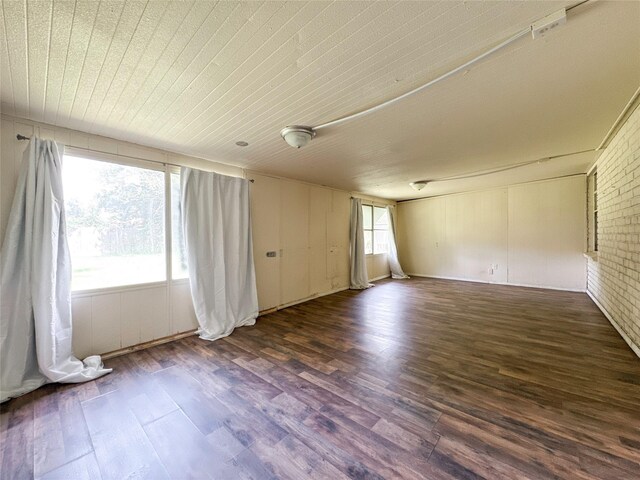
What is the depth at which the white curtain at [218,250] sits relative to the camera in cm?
329

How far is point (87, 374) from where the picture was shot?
232 centimetres

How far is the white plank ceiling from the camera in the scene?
48.8 inches

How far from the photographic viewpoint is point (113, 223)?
110 inches

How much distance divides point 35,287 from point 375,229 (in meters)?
6.56

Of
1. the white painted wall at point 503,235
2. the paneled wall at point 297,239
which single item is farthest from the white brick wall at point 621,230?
the paneled wall at point 297,239

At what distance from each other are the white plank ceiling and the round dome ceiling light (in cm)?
12

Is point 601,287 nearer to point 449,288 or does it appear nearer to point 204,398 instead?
point 449,288

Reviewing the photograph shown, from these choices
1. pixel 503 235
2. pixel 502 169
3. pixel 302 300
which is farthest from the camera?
pixel 503 235

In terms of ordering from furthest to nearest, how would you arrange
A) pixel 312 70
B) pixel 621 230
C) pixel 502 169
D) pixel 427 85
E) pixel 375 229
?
1. pixel 375 229
2. pixel 502 169
3. pixel 621 230
4. pixel 427 85
5. pixel 312 70

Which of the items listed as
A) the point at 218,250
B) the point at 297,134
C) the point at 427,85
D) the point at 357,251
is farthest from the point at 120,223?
the point at 357,251

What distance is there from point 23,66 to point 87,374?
2492mm

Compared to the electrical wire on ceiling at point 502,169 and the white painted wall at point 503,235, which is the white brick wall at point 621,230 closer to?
the electrical wire on ceiling at point 502,169

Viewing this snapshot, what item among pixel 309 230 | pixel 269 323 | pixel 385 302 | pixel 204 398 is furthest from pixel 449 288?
pixel 204 398

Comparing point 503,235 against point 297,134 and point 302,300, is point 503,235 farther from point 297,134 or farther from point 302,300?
point 297,134
